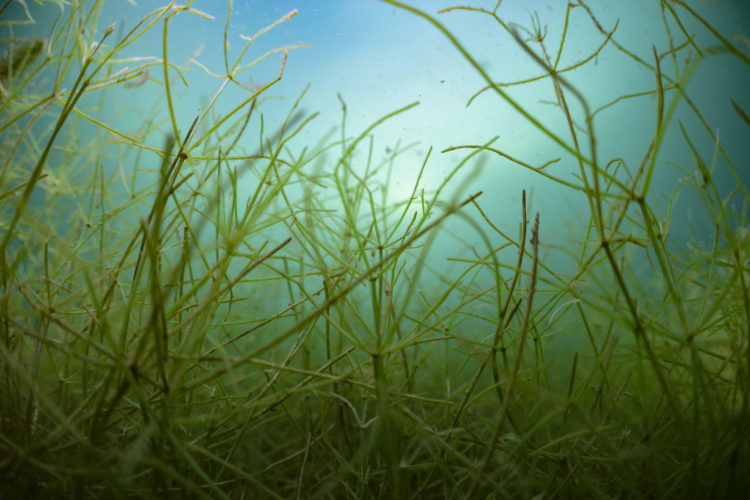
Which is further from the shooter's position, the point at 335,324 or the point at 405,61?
the point at 405,61

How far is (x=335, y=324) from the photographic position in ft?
1.68

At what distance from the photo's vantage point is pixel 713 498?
0.46 m

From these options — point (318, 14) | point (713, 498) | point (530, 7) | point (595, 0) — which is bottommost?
point (713, 498)

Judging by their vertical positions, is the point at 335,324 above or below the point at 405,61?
below

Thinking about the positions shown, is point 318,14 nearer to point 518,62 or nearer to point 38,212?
point 518,62

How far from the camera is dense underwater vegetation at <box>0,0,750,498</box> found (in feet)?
1.37

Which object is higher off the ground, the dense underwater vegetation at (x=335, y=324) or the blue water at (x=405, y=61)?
the blue water at (x=405, y=61)

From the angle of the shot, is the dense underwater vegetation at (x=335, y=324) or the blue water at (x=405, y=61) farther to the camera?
the blue water at (x=405, y=61)

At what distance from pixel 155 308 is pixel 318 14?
1.41m

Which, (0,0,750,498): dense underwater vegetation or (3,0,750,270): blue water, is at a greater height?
(3,0,750,270): blue water

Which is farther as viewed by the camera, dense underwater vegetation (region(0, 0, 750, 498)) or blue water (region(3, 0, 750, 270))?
blue water (region(3, 0, 750, 270))

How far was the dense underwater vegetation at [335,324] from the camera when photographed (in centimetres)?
42

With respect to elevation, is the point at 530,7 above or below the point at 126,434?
above

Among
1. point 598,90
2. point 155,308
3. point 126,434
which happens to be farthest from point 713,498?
point 598,90
